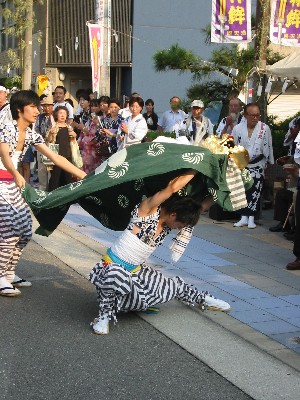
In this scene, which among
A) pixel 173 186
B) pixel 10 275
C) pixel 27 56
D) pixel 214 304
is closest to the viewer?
pixel 173 186

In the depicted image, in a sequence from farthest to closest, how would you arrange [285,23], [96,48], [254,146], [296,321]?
[96,48]
[285,23]
[254,146]
[296,321]

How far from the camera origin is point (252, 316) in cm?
575

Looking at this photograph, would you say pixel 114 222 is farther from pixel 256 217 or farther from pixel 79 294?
pixel 256 217

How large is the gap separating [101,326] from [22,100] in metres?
2.10

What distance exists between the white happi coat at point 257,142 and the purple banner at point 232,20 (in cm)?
187

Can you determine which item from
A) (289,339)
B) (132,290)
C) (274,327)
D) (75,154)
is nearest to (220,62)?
(75,154)

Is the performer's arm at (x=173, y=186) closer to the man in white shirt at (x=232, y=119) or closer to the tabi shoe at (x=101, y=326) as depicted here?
the tabi shoe at (x=101, y=326)

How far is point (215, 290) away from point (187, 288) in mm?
876

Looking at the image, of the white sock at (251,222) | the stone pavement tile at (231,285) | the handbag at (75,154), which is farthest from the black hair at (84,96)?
the stone pavement tile at (231,285)

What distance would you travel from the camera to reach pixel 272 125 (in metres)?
13.2

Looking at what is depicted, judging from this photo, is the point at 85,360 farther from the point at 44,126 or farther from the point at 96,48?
the point at 96,48

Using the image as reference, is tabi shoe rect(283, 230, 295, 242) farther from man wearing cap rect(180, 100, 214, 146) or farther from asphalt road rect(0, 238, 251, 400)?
asphalt road rect(0, 238, 251, 400)

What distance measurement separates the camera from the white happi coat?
980 centimetres

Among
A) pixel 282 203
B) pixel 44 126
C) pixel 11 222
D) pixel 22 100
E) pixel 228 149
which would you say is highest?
pixel 22 100
